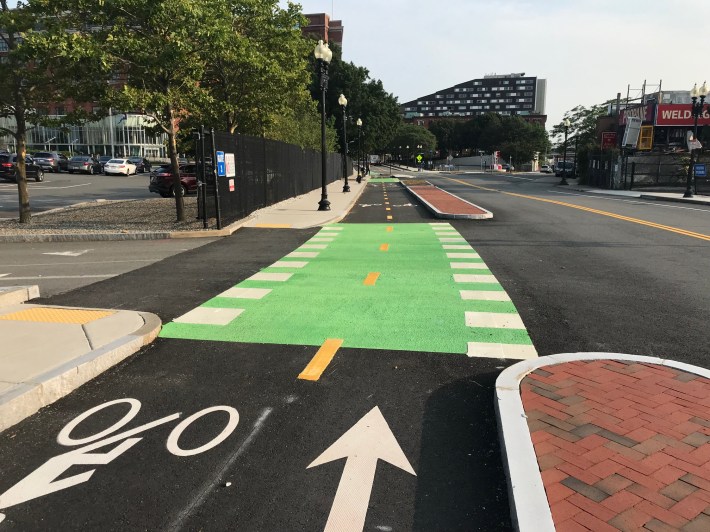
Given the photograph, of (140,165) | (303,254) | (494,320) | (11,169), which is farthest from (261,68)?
(140,165)

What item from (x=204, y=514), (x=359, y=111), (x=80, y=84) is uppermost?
(x=359, y=111)

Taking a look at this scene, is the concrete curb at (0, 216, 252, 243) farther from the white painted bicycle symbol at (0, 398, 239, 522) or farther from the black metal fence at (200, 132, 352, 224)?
the white painted bicycle symbol at (0, 398, 239, 522)

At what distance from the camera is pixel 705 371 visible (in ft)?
14.9

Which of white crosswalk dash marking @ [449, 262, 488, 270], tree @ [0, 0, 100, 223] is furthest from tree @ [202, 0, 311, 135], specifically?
white crosswalk dash marking @ [449, 262, 488, 270]

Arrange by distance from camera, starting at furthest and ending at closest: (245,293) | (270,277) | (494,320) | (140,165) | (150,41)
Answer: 1. (140,165)
2. (150,41)
3. (270,277)
4. (245,293)
5. (494,320)

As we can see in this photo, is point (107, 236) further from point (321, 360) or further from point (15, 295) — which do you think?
point (321, 360)

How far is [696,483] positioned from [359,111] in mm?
71409

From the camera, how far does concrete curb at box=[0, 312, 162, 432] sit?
396cm

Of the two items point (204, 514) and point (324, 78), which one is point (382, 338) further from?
point (324, 78)

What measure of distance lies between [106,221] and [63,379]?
46.2ft

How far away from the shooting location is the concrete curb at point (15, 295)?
22.4ft

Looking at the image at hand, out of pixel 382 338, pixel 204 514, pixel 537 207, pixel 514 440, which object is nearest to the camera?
pixel 204 514

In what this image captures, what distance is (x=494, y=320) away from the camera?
21.1 ft

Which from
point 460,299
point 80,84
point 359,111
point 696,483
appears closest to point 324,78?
point 80,84
